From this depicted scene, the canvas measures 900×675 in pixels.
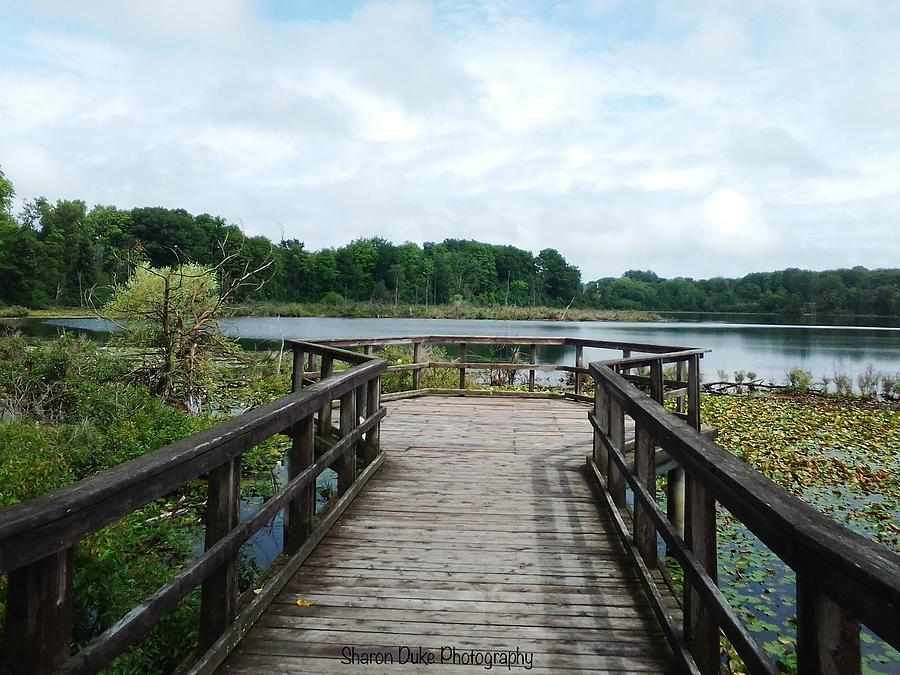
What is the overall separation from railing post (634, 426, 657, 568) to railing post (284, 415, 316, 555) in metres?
2.08

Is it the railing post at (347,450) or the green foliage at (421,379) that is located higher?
the railing post at (347,450)

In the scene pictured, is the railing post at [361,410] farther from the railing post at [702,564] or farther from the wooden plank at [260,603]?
the railing post at [702,564]

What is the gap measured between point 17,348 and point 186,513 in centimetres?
983

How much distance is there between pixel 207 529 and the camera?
2.58m

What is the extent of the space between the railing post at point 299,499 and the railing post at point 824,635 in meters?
2.76

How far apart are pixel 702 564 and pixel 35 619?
7.87ft

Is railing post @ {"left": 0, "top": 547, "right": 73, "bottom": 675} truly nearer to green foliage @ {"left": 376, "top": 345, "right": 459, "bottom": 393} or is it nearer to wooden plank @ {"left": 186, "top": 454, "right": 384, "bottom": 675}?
wooden plank @ {"left": 186, "top": 454, "right": 384, "bottom": 675}

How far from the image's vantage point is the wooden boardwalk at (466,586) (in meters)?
2.66

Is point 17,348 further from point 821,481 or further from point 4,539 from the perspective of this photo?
point 821,481

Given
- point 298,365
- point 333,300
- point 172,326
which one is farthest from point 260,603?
point 333,300

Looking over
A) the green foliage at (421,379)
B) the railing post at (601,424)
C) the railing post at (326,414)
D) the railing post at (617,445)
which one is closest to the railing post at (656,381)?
the railing post at (601,424)

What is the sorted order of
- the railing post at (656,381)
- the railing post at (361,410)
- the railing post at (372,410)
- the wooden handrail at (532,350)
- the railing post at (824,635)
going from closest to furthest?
the railing post at (824,635) → the railing post at (361,410) → the railing post at (372,410) → the railing post at (656,381) → the wooden handrail at (532,350)

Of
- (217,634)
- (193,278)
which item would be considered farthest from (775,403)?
(217,634)

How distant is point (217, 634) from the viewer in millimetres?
2637
